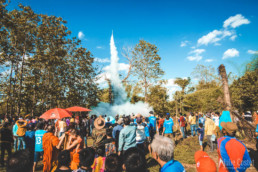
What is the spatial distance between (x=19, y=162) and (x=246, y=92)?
927 inches

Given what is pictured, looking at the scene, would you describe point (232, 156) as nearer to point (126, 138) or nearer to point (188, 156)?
point (126, 138)

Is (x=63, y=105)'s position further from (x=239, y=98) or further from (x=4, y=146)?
(x=239, y=98)

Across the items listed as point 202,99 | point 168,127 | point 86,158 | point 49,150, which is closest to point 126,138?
point 86,158

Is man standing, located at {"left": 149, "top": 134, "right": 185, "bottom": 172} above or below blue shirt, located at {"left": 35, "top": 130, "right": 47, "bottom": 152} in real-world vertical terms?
above

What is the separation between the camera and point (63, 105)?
62.3 ft

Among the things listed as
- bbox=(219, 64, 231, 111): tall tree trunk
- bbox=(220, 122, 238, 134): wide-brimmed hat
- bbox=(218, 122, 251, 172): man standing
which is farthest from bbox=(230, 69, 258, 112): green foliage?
bbox=(218, 122, 251, 172): man standing

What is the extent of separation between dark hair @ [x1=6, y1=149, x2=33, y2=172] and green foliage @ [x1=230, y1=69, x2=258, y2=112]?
21.9 meters

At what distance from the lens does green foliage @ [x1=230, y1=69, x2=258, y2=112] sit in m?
18.4

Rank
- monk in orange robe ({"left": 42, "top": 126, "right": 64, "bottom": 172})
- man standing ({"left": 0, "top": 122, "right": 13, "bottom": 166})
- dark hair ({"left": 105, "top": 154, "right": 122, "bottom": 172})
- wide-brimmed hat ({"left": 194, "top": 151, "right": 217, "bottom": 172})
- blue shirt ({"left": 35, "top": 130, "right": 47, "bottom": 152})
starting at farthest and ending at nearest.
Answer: man standing ({"left": 0, "top": 122, "right": 13, "bottom": 166}) < blue shirt ({"left": 35, "top": 130, "right": 47, "bottom": 152}) < monk in orange robe ({"left": 42, "top": 126, "right": 64, "bottom": 172}) < dark hair ({"left": 105, "top": 154, "right": 122, "bottom": 172}) < wide-brimmed hat ({"left": 194, "top": 151, "right": 217, "bottom": 172})

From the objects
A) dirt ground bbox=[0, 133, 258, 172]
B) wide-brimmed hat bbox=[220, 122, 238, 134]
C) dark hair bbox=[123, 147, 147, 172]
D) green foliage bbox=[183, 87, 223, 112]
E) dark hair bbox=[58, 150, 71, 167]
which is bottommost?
dirt ground bbox=[0, 133, 258, 172]

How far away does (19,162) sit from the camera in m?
2.18

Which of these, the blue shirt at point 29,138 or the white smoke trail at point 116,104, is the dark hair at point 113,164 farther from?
the white smoke trail at point 116,104

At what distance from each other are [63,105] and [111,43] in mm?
13200

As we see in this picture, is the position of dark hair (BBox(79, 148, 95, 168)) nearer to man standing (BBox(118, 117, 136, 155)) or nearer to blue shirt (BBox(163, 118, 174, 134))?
man standing (BBox(118, 117, 136, 155))
